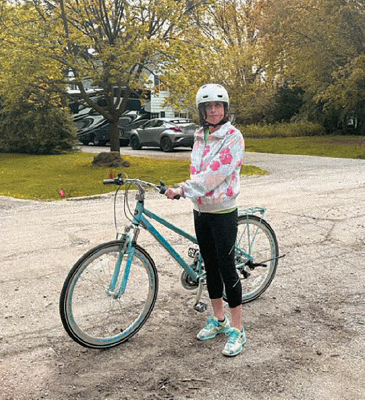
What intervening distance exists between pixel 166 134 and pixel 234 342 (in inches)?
791

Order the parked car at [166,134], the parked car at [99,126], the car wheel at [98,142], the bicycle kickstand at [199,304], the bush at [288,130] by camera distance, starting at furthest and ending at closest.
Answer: the bush at [288,130] → the car wheel at [98,142] → the parked car at [99,126] → the parked car at [166,134] → the bicycle kickstand at [199,304]

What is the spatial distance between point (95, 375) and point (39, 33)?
12505 mm

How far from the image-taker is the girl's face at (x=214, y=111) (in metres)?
3.47

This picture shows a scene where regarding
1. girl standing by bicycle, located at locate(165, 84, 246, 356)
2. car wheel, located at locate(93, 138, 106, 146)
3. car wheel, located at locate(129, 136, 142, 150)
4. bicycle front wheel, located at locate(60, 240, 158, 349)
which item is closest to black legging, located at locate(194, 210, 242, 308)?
girl standing by bicycle, located at locate(165, 84, 246, 356)

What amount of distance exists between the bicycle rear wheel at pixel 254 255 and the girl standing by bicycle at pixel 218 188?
65 cm

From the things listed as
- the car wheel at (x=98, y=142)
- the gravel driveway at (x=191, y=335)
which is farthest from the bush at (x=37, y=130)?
the gravel driveway at (x=191, y=335)

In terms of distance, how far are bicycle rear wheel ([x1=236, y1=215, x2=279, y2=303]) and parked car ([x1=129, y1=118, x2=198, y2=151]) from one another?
58.1ft

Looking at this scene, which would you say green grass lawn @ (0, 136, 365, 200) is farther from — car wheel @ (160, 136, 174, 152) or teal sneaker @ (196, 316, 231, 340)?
teal sneaker @ (196, 316, 231, 340)

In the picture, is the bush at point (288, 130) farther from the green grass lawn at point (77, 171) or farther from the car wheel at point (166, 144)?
the car wheel at point (166, 144)

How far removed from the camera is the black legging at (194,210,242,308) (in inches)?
139

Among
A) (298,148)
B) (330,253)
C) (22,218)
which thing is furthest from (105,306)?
(298,148)

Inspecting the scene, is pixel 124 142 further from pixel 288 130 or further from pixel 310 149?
pixel 310 149

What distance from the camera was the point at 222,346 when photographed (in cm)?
366

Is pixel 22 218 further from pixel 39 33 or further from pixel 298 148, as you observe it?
pixel 298 148
